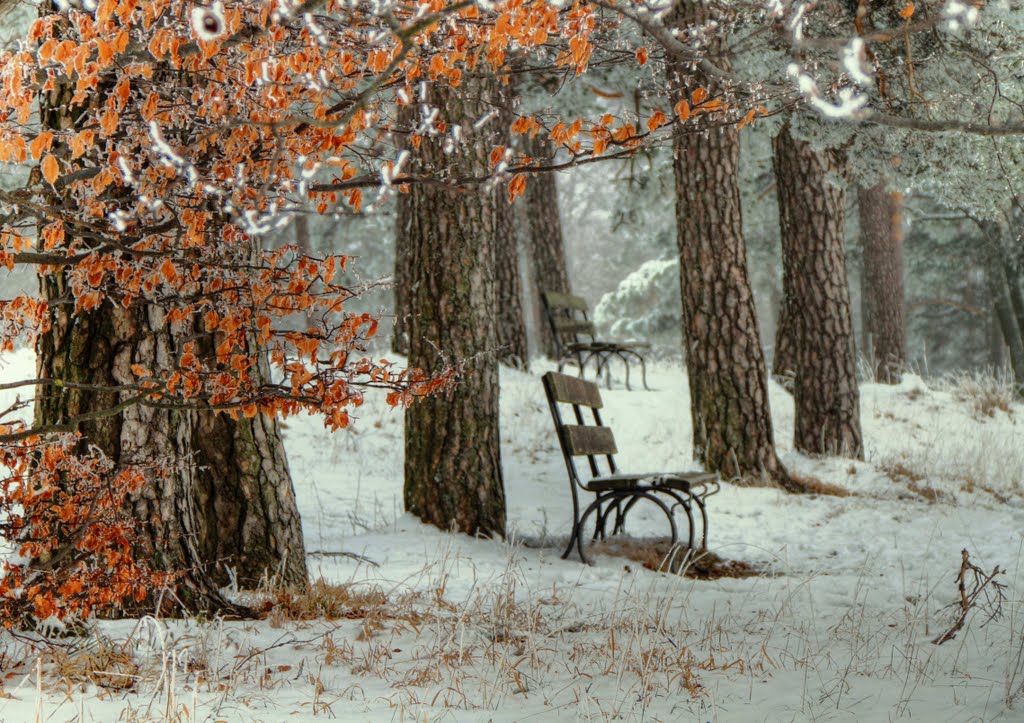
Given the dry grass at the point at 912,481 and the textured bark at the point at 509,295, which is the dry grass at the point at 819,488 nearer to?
the dry grass at the point at 912,481

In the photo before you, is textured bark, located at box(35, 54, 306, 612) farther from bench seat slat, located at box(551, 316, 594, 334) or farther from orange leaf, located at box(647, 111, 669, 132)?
bench seat slat, located at box(551, 316, 594, 334)

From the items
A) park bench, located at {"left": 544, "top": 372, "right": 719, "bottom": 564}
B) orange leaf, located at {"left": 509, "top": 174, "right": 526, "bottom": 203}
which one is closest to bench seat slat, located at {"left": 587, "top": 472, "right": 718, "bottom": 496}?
park bench, located at {"left": 544, "top": 372, "right": 719, "bottom": 564}

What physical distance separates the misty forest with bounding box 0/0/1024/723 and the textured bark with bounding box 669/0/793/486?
3 centimetres

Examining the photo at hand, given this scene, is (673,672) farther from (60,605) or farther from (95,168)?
(95,168)

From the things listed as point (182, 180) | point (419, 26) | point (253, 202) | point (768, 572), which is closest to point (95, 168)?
point (182, 180)

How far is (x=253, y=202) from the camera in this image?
289 cm

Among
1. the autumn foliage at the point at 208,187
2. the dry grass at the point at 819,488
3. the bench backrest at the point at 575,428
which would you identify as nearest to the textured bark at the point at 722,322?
the dry grass at the point at 819,488

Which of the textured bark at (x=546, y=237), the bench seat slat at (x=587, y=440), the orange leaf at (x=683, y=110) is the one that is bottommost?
the bench seat slat at (x=587, y=440)

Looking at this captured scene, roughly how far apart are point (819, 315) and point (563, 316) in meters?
3.70

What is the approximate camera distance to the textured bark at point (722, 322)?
27.0ft

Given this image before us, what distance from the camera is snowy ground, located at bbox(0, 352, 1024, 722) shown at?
10.7 ft

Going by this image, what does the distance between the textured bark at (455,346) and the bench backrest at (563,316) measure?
4.32 metres

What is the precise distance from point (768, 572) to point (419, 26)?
16.6 ft

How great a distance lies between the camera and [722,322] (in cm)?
827
